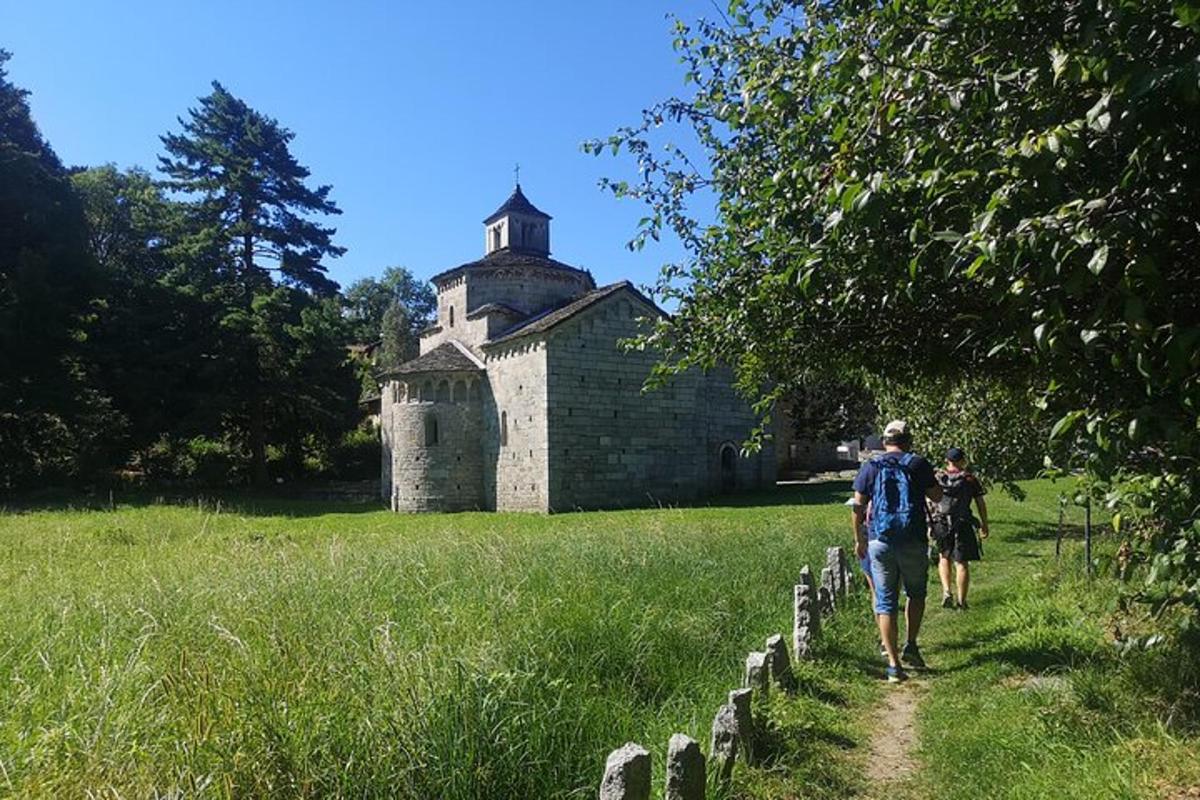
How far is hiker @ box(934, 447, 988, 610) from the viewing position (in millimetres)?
7645

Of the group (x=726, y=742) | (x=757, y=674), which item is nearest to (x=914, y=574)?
(x=757, y=674)

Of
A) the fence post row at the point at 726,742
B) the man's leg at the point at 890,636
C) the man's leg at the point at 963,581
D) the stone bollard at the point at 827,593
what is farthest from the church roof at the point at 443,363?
the man's leg at the point at 890,636

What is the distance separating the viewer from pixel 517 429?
83.1 ft

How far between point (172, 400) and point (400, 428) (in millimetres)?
11004

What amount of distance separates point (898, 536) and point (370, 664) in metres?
3.81

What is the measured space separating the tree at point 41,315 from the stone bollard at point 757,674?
3023 centimetres

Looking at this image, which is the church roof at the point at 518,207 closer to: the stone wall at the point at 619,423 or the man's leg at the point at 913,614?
the stone wall at the point at 619,423

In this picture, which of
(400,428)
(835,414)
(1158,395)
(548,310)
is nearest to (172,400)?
(400,428)

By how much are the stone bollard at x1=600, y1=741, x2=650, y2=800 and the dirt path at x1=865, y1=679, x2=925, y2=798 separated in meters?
1.70

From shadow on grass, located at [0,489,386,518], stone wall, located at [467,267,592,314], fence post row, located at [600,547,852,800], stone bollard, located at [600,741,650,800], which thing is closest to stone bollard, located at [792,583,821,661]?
fence post row, located at [600,547,852,800]

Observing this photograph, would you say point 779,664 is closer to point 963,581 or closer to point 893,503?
point 893,503

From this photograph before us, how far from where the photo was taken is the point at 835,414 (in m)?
28.8

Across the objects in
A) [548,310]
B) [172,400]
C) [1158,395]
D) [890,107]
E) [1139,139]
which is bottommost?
[1158,395]

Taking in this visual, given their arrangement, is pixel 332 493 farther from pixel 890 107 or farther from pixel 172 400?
pixel 890 107
